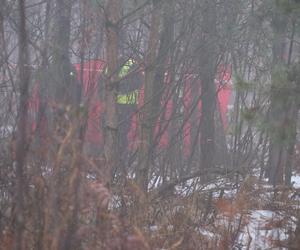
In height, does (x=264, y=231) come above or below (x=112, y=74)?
below

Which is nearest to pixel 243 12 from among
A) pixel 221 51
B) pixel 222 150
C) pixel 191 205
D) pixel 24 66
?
pixel 221 51

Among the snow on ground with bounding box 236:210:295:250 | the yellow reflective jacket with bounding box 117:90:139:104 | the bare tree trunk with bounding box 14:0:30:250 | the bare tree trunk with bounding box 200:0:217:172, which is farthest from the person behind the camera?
the yellow reflective jacket with bounding box 117:90:139:104

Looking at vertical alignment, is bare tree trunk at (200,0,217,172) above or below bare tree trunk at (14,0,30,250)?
above

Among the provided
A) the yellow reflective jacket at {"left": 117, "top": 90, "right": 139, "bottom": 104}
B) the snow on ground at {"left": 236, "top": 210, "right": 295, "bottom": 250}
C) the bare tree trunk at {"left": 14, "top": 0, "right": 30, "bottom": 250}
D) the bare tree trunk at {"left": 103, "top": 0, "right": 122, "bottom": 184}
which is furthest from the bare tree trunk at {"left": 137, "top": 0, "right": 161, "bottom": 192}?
the bare tree trunk at {"left": 14, "top": 0, "right": 30, "bottom": 250}

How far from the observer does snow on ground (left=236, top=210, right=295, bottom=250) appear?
6050mm

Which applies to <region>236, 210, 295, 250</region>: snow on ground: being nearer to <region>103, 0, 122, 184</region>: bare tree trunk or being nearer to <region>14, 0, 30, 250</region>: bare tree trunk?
<region>103, 0, 122, 184</region>: bare tree trunk

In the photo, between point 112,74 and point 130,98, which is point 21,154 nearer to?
point 112,74

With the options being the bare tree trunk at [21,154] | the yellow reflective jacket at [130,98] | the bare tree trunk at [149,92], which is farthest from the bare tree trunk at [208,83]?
the bare tree trunk at [21,154]

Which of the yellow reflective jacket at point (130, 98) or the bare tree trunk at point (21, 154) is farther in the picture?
the yellow reflective jacket at point (130, 98)

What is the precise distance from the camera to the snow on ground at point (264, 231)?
19.8 feet

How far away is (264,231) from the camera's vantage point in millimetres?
6578

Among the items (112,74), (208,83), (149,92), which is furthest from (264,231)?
(208,83)

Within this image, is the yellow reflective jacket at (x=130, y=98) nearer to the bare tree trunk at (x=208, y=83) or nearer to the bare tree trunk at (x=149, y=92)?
the bare tree trunk at (x=208, y=83)

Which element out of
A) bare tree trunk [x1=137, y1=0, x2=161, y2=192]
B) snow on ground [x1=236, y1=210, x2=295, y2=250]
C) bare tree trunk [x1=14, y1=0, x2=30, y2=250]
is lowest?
snow on ground [x1=236, y1=210, x2=295, y2=250]
